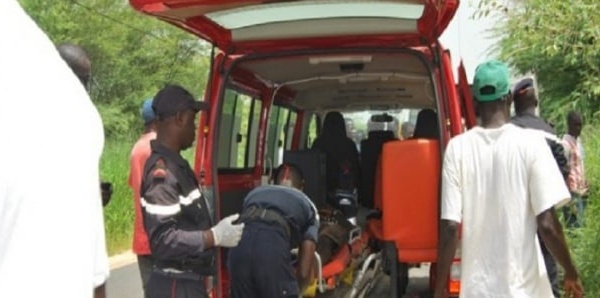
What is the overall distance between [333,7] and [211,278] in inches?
53.4

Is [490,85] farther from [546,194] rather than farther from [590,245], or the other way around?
[590,245]

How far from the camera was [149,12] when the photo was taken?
3441 millimetres

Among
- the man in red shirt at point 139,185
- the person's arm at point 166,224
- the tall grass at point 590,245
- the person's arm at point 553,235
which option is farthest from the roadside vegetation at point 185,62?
the person's arm at point 166,224

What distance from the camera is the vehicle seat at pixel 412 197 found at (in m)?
4.04

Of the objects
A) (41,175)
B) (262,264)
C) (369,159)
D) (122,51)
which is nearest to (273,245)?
(262,264)

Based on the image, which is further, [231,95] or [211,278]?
[231,95]

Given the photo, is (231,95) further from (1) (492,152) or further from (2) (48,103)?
(2) (48,103)

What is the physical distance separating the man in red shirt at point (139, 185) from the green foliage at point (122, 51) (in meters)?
18.0

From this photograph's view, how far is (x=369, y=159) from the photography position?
297 inches

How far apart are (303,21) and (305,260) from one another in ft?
3.93

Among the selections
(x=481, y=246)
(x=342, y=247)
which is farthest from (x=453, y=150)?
(x=342, y=247)

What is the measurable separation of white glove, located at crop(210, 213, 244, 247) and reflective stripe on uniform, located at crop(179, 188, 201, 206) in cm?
15

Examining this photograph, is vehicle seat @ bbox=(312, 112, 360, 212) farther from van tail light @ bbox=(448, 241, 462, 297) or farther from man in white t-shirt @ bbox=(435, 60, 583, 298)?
man in white t-shirt @ bbox=(435, 60, 583, 298)

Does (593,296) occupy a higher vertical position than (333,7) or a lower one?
lower
